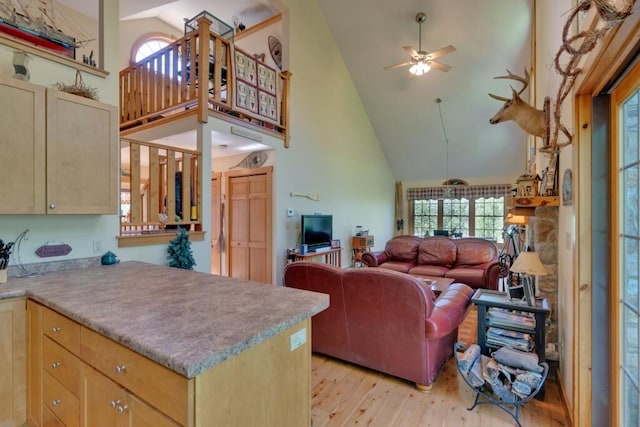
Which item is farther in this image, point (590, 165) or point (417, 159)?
point (417, 159)

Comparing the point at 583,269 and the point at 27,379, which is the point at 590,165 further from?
the point at 27,379

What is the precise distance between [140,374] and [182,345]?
22 cm

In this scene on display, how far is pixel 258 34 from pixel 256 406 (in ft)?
19.9

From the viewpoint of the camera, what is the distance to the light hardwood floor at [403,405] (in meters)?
2.08

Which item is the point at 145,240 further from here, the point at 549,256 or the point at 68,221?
the point at 549,256

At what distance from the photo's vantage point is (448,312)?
245 centimetres

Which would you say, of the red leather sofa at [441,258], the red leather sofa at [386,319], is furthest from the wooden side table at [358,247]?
the red leather sofa at [386,319]

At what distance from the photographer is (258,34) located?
18.4ft

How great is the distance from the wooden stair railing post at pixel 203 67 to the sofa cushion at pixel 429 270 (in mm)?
4077

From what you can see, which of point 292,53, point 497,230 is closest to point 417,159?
point 497,230

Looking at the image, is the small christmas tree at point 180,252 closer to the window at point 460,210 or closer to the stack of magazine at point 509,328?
the stack of magazine at point 509,328

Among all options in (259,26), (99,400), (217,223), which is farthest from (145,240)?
(259,26)

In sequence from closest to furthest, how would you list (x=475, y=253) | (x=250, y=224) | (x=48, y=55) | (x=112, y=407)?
(x=112, y=407) < (x=48, y=55) < (x=250, y=224) < (x=475, y=253)

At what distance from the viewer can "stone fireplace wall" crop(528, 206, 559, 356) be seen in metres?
2.62
